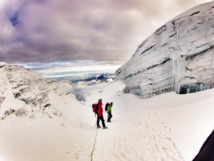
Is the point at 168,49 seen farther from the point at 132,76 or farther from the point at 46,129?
the point at 46,129

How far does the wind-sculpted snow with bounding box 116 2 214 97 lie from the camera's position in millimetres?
19083

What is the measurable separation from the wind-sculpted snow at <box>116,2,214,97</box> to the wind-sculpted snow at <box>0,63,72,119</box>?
41.4ft

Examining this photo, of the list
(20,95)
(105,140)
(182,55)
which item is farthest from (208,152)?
(182,55)

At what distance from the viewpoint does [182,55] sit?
2125 centimetres

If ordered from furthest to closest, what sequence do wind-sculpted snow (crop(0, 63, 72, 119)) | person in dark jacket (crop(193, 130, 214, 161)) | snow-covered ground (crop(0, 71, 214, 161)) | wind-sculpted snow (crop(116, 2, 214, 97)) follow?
wind-sculpted snow (crop(116, 2, 214, 97)), wind-sculpted snow (crop(0, 63, 72, 119)), snow-covered ground (crop(0, 71, 214, 161)), person in dark jacket (crop(193, 130, 214, 161))

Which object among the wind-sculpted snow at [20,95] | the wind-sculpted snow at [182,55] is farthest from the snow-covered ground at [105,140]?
the wind-sculpted snow at [182,55]

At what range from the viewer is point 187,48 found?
20.6 m

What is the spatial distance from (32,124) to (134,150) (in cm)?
477

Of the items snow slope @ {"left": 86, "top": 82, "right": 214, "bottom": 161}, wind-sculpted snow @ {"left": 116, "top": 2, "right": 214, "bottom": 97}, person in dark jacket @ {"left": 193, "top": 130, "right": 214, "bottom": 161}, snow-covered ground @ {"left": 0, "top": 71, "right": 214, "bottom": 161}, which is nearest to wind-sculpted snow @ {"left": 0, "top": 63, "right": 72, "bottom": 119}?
snow-covered ground @ {"left": 0, "top": 71, "right": 214, "bottom": 161}

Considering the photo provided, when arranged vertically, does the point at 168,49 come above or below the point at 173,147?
above

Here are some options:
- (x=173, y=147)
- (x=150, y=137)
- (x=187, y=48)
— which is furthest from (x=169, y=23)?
(x=173, y=147)

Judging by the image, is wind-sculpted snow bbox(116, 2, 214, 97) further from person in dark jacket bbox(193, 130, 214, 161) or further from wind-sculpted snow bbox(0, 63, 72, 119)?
person in dark jacket bbox(193, 130, 214, 161)

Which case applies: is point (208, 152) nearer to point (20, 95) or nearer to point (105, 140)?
point (105, 140)

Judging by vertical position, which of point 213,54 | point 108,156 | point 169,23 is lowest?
point 108,156
